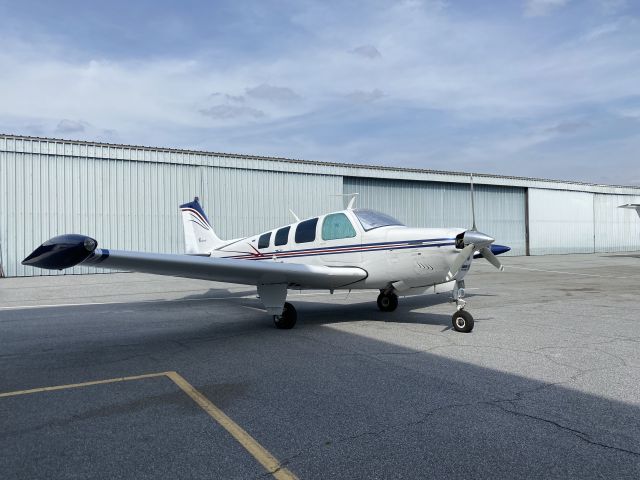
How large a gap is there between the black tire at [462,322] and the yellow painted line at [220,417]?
14.9ft

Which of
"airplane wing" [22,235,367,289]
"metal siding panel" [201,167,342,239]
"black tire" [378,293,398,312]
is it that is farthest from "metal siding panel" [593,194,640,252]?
"airplane wing" [22,235,367,289]

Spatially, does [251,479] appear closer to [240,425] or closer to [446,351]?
[240,425]

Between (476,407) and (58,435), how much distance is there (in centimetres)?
355

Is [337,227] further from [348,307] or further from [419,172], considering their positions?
[419,172]

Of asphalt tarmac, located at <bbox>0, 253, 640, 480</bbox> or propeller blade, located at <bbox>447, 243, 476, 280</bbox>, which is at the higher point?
propeller blade, located at <bbox>447, 243, 476, 280</bbox>

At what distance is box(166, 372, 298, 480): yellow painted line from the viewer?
3109 millimetres

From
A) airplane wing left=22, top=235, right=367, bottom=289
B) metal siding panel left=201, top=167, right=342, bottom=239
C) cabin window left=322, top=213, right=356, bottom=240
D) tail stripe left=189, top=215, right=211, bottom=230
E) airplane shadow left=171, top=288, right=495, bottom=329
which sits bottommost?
airplane shadow left=171, top=288, right=495, bottom=329

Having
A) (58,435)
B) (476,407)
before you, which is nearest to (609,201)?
(476,407)

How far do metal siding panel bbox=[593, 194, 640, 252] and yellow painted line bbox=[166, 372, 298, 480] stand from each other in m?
41.4

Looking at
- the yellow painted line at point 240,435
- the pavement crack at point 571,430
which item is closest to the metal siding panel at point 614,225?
the pavement crack at point 571,430

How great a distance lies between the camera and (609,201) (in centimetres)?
3997

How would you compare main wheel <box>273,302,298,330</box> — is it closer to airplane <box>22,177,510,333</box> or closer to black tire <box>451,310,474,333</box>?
airplane <box>22,177,510,333</box>

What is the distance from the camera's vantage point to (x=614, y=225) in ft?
130

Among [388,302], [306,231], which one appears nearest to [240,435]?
[306,231]
